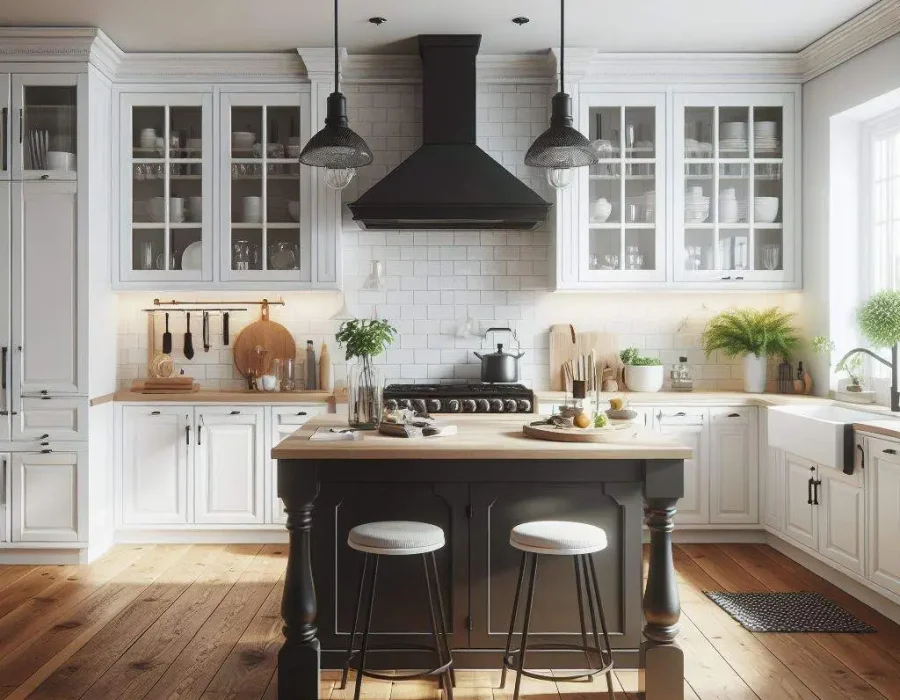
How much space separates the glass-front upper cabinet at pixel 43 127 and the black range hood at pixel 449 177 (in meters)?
1.73

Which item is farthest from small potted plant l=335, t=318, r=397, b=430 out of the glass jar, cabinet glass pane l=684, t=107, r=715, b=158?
cabinet glass pane l=684, t=107, r=715, b=158

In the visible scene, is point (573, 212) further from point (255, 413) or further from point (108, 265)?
point (108, 265)

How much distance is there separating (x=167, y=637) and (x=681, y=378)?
3.60m

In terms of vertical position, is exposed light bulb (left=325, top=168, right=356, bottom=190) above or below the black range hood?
below

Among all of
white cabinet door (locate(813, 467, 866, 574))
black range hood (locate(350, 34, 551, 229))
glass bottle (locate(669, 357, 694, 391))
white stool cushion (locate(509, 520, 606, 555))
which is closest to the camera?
white stool cushion (locate(509, 520, 606, 555))

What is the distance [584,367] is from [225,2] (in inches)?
122

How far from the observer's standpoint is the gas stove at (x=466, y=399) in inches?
200

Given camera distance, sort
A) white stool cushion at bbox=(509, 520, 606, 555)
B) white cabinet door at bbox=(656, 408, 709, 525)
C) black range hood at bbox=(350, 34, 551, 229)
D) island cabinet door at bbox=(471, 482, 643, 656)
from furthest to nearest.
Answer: white cabinet door at bbox=(656, 408, 709, 525)
black range hood at bbox=(350, 34, 551, 229)
island cabinet door at bbox=(471, 482, 643, 656)
white stool cushion at bbox=(509, 520, 606, 555)

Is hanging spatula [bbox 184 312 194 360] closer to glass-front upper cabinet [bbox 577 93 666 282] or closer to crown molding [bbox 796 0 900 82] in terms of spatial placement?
glass-front upper cabinet [bbox 577 93 666 282]

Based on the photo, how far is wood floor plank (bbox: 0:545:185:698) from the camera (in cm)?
335

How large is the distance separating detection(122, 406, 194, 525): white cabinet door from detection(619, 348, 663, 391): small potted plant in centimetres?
285

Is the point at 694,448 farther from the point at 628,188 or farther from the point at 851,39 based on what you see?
the point at 851,39

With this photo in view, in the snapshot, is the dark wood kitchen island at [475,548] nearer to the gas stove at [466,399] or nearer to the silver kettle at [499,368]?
the gas stove at [466,399]

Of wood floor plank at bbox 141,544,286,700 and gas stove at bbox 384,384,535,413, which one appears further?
gas stove at bbox 384,384,535,413
